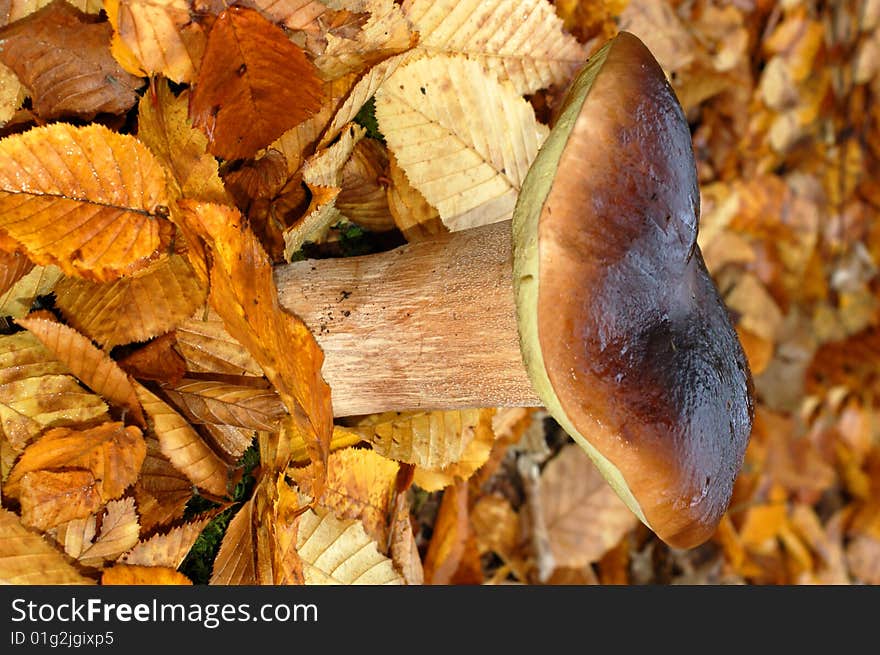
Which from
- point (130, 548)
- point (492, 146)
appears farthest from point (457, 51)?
point (130, 548)

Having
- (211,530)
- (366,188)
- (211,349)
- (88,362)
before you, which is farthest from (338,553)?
(366,188)

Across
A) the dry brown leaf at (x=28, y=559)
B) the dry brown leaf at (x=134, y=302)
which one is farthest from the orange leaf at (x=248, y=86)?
the dry brown leaf at (x=28, y=559)

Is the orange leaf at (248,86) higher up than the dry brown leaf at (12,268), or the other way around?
the orange leaf at (248,86)

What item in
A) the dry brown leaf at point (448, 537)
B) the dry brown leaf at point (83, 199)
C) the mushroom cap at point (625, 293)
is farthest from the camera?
the dry brown leaf at point (448, 537)

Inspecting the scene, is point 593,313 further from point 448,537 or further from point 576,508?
point 576,508

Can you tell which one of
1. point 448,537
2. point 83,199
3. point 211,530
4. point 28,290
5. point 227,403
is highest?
point 83,199

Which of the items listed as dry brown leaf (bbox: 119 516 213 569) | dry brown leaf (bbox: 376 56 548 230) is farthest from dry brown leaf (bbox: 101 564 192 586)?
dry brown leaf (bbox: 376 56 548 230)

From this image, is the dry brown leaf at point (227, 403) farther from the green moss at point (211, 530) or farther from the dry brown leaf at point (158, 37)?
the dry brown leaf at point (158, 37)
